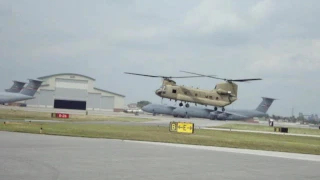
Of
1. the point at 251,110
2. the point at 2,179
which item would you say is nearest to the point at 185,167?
the point at 2,179

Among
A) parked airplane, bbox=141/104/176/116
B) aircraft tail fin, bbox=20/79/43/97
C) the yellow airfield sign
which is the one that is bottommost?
the yellow airfield sign

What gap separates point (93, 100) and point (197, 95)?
7968cm

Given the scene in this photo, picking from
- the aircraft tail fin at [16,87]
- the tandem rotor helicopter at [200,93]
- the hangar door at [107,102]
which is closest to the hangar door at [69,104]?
the hangar door at [107,102]

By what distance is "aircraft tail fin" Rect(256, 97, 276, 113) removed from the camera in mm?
112312

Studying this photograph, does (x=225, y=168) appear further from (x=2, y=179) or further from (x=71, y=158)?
(x=2, y=179)

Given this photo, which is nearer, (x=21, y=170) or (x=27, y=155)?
(x=21, y=170)

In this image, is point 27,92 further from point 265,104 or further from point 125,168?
point 125,168

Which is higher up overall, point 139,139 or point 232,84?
point 232,84

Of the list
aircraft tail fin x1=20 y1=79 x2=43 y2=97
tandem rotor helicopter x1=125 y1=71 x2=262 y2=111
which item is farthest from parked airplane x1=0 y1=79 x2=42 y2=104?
tandem rotor helicopter x1=125 y1=71 x2=262 y2=111

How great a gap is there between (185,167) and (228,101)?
47578 millimetres

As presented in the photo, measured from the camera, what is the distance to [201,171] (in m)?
15.5

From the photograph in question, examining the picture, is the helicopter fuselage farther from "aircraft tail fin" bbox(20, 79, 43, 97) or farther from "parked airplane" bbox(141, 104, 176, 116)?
"aircraft tail fin" bbox(20, 79, 43, 97)

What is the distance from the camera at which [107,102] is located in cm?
14100

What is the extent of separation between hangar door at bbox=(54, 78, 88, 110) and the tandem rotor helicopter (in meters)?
75.5
